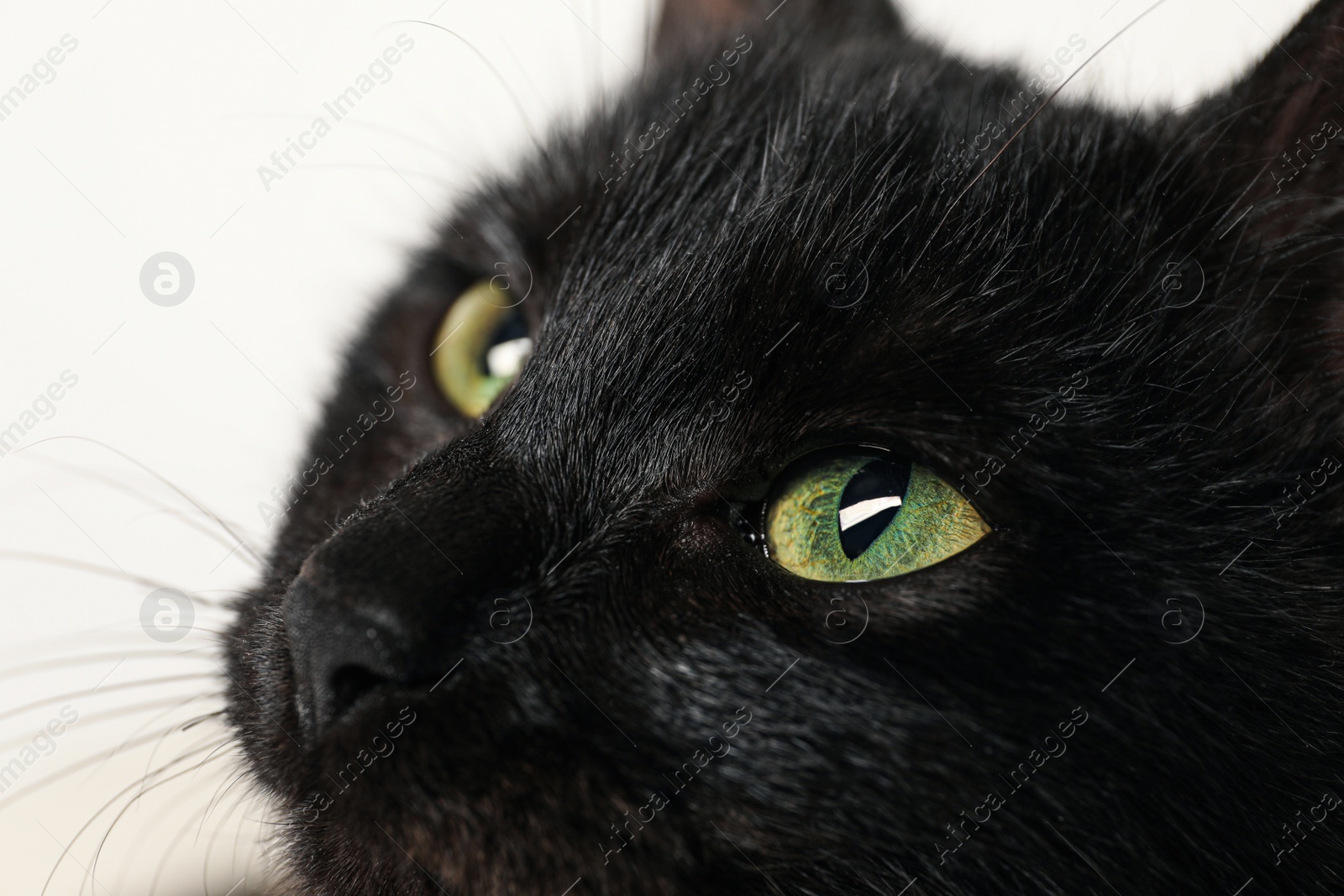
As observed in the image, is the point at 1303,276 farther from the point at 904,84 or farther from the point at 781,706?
the point at 781,706

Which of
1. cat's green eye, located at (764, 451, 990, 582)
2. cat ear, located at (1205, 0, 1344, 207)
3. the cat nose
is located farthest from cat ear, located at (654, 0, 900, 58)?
the cat nose

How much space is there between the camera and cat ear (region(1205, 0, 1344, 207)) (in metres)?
0.87

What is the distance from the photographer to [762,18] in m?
1.45

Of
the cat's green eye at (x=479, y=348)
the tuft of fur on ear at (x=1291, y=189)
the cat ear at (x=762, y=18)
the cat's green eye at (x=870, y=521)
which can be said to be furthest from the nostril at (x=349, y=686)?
the cat ear at (x=762, y=18)

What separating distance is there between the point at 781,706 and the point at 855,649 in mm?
79

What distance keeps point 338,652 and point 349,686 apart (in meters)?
0.04

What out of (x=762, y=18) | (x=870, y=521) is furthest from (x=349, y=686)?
(x=762, y=18)

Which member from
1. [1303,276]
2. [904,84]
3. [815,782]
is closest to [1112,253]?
[1303,276]

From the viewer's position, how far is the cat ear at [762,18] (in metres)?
1.43

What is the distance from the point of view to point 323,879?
3.11 feet

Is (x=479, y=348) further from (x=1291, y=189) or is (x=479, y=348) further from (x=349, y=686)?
(x=1291, y=189)

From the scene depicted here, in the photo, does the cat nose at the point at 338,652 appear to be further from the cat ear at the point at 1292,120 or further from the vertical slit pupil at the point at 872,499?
the cat ear at the point at 1292,120

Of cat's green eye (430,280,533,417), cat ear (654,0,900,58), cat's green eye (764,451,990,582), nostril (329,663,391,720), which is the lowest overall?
cat's green eye (764,451,990,582)

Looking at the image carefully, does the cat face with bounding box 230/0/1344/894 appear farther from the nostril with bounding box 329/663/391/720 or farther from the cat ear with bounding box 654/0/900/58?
the cat ear with bounding box 654/0/900/58
